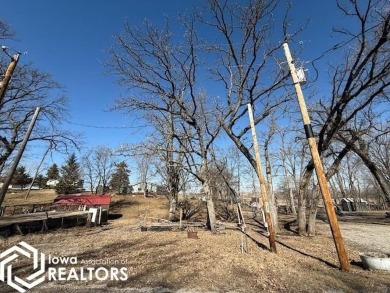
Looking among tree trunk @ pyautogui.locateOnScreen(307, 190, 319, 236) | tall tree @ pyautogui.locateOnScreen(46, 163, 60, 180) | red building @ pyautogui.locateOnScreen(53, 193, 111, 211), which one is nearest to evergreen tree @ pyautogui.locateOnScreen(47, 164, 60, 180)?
tall tree @ pyautogui.locateOnScreen(46, 163, 60, 180)

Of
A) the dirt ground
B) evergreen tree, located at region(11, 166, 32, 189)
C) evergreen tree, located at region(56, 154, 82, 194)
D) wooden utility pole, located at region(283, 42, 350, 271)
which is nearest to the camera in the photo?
the dirt ground

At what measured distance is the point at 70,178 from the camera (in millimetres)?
51281

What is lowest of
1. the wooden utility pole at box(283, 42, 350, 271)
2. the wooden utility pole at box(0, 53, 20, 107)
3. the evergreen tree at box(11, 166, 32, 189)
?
the wooden utility pole at box(283, 42, 350, 271)

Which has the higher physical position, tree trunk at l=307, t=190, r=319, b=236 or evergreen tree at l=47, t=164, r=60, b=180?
evergreen tree at l=47, t=164, r=60, b=180

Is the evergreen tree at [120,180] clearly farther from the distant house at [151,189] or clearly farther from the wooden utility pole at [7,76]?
the wooden utility pole at [7,76]

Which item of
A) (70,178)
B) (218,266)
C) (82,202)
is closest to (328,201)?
(218,266)

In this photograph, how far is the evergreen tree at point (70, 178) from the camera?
155 ft

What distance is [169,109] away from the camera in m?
17.4

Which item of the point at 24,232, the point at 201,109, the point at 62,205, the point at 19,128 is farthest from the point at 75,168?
the point at 201,109

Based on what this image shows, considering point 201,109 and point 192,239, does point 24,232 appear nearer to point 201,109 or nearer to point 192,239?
point 192,239

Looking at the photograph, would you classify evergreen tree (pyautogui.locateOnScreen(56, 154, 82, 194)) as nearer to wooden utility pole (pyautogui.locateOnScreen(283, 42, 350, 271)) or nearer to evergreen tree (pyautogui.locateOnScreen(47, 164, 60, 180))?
evergreen tree (pyautogui.locateOnScreen(47, 164, 60, 180))

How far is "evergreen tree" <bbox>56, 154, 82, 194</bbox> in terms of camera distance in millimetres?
47094

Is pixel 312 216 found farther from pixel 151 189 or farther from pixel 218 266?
pixel 151 189

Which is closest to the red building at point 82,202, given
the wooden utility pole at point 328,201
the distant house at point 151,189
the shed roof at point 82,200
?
the shed roof at point 82,200
